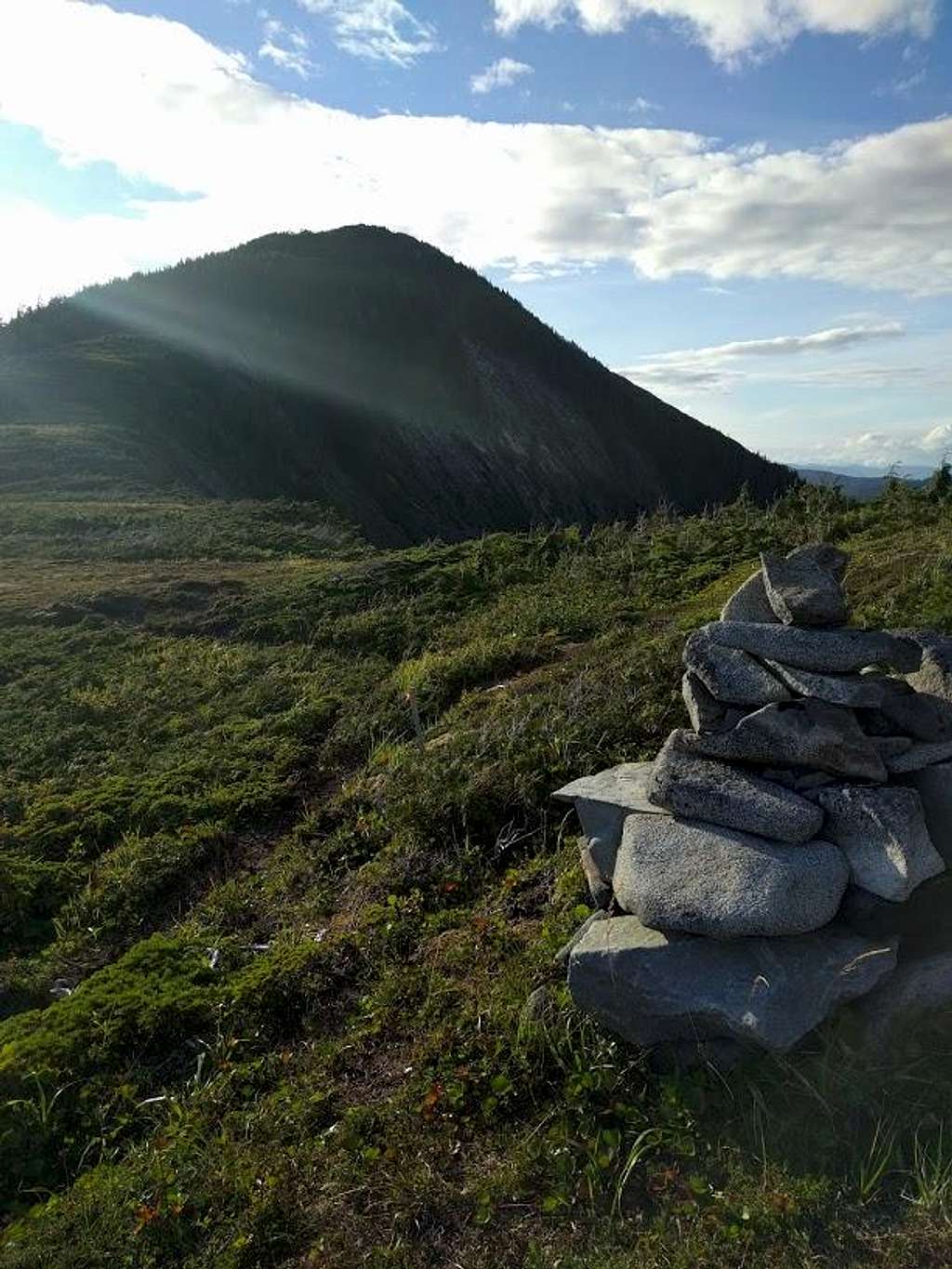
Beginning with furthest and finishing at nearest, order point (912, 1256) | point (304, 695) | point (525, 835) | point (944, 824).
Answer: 1. point (304, 695)
2. point (525, 835)
3. point (944, 824)
4. point (912, 1256)

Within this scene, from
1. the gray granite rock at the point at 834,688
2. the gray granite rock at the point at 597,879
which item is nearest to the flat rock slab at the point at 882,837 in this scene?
the gray granite rock at the point at 834,688

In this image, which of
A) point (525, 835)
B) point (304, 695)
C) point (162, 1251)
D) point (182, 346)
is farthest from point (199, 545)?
point (182, 346)

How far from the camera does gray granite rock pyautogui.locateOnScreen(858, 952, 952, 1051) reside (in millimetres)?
3844

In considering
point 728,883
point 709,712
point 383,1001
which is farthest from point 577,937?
point 709,712

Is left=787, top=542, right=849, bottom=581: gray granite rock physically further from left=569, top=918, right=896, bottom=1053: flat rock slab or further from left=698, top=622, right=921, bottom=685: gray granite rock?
left=569, top=918, right=896, bottom=1053: flat rock slab

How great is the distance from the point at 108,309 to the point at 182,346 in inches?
382

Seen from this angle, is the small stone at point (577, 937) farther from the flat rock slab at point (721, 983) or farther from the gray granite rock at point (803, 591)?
the gray granite rock at point (803, 591)

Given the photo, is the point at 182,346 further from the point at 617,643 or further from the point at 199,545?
the point at 617,643

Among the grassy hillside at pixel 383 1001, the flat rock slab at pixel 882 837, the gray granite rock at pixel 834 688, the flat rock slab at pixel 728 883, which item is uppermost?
the gray granite rock at pixel 834 688

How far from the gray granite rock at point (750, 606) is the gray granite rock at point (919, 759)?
108 cm

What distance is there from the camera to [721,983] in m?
3.98

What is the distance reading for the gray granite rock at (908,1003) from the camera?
384 cm

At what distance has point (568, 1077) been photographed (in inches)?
158

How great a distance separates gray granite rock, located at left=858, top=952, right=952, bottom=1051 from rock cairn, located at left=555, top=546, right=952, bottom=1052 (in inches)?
0.9
